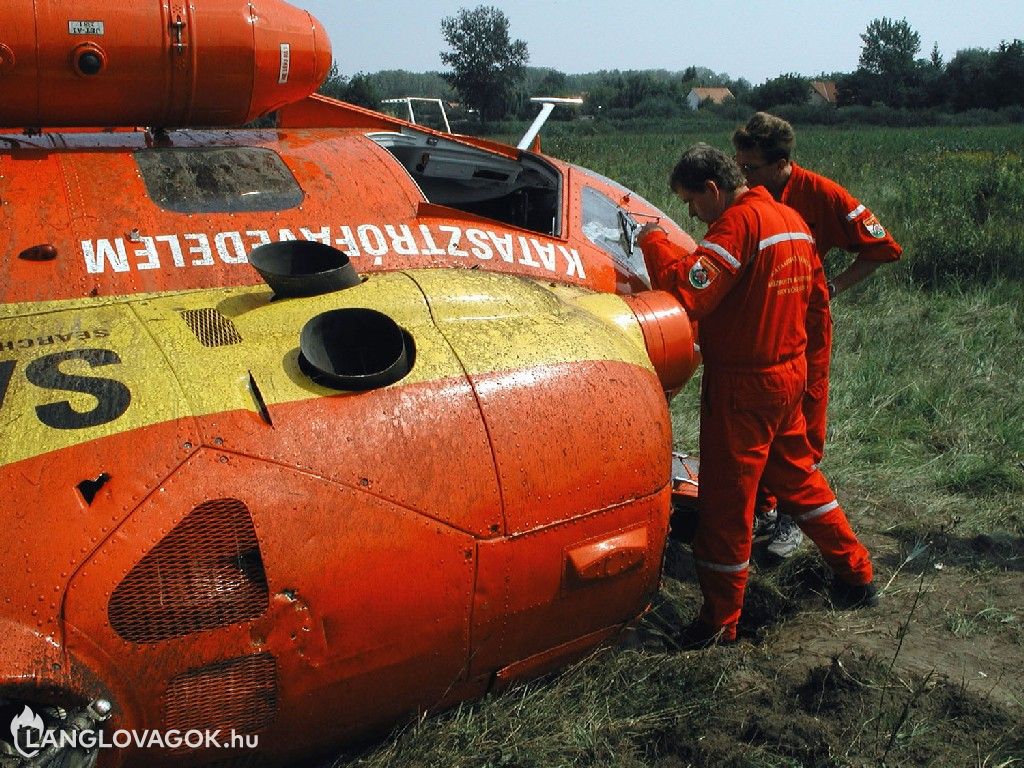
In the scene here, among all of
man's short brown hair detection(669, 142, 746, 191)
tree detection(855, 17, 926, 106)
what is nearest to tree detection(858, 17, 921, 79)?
tree detection(855, 17, 926, 106)

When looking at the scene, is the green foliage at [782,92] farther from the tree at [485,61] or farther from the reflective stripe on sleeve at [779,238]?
the reflective stripe on sleeve at [779,238]

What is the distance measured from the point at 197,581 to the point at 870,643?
2736mm

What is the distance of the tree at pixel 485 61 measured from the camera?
53062 millimetres

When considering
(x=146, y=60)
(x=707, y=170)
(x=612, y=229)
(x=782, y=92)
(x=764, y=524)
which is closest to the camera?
(x=146, y=60)

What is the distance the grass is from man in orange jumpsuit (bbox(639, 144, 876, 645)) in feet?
1.25

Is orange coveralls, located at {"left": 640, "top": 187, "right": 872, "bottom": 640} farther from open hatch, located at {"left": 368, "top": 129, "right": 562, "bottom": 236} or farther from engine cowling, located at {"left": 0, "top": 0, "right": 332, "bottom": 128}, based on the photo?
engine cowling, located at {"left": 0, "top": 0, "right": 332, "bottom": 128}

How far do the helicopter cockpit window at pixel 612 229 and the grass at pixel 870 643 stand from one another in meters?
1.44

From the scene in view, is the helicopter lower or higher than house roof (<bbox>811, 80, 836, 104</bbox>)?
lower

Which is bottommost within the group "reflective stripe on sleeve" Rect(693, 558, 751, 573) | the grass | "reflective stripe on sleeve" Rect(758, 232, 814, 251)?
the grass

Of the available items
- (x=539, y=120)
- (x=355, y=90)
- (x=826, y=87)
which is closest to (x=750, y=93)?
(x=826, y=87)

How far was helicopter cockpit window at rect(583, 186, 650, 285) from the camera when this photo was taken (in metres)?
4.39

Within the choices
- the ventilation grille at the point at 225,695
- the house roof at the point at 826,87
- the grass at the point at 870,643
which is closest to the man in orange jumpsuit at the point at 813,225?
the grass at the point at 870,643

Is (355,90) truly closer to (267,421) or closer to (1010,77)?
(267,421)

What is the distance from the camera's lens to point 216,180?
3658mm
